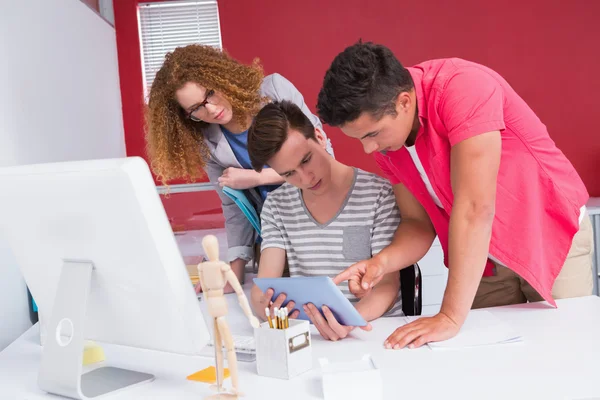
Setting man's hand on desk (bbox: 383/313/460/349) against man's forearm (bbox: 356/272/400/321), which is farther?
man's forearm (bbox: 356/272/400/321)

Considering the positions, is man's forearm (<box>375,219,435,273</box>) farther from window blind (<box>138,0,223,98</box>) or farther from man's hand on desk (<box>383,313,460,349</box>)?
window blind (<box>138,0,223,98</box>)

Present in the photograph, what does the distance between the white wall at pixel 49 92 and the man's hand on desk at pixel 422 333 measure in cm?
106

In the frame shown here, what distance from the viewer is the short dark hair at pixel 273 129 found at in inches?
69.4

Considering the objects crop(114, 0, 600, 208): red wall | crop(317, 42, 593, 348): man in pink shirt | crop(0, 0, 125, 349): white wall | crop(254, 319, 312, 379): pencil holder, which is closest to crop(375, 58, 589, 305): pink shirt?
crop(317, 42, 593, 348): man in pink shirt

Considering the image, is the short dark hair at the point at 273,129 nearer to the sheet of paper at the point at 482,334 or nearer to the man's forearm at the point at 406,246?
the man's forearm at the point at 406,246

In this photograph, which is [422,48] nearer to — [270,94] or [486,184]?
[270,94]

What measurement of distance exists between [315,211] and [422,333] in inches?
23.7

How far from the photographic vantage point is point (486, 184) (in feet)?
4.72

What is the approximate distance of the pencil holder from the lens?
1.25 meters

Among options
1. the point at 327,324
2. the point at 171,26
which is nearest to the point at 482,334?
the point at 327,324

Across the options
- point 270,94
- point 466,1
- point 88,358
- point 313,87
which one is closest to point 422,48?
point 466,1

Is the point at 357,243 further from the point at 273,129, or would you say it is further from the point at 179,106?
the point at 179,106

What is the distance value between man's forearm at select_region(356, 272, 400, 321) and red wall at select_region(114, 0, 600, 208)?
228 cm

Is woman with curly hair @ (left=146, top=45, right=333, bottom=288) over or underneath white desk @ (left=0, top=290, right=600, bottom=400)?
over
